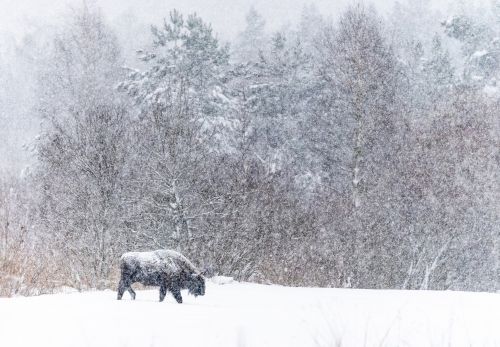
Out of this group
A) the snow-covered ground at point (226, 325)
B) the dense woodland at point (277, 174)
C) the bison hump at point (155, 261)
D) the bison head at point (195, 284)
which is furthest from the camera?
the dense woodland at point (277, 174)

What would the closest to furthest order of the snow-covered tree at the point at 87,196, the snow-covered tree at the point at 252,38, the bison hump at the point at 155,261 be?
the bison hump at the point at 155,261 < the snow-covered tree at the point at 87,196 < the snow-covered tree at the point at 252,38

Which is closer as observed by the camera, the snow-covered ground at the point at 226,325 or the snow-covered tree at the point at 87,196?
the snow-covered ground at the point at 226,325

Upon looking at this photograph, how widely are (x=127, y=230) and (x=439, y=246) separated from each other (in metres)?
12.5

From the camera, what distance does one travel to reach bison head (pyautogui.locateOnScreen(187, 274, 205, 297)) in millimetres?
8484

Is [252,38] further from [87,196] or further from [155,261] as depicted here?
[155,261]

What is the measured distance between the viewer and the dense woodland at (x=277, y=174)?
19250mm

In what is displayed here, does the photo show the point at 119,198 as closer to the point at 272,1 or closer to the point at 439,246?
the point at 439,246

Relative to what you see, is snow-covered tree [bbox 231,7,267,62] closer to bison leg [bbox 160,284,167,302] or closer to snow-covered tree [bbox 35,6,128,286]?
snow-covered tree [bbox 35,6,128,286]

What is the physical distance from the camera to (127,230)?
65.3 feet

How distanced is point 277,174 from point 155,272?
1531 centimetres

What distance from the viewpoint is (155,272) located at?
8.04 meters

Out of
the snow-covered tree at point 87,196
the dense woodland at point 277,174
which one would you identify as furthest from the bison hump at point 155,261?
the snow-covered tree at point 87,196

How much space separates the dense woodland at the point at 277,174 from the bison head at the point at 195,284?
7.44m

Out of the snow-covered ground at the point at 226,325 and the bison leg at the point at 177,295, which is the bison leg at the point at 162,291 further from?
the snow-covered ground at the point at 226,325
